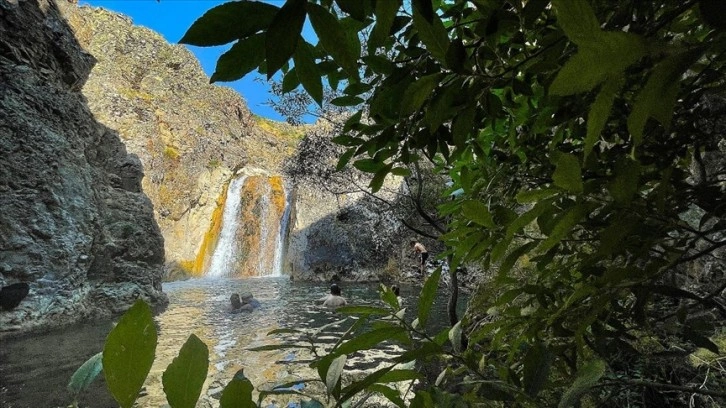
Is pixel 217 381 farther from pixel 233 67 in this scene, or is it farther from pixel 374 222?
pixel 374 222

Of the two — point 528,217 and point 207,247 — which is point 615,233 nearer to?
point 528,217

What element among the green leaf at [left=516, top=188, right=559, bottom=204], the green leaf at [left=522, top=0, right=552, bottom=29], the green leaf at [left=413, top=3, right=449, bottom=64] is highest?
the green leaf at [left=522, top=0, right=552, bottom=29]

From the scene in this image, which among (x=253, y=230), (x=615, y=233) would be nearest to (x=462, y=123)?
(x=615, y=233)

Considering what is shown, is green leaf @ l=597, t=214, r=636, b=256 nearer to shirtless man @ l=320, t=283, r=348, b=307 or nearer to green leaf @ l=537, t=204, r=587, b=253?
green leaf @ l=537, t=204, r=587, b=253

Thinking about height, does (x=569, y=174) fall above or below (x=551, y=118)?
below

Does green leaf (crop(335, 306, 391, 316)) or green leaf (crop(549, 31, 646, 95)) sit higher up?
green leaf (crop(549, 31, 646, 95))

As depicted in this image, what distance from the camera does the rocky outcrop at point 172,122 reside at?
2509cm

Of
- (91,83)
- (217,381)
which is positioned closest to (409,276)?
(217,381)

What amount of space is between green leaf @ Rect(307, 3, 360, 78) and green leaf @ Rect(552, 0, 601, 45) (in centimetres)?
18

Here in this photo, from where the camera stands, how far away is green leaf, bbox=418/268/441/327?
68cm

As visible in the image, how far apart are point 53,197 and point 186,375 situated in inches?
411

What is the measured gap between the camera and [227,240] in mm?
23281

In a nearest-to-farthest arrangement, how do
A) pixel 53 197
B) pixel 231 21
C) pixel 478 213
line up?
pixel 231 21 → pixel 478 213 → pixel 53 197

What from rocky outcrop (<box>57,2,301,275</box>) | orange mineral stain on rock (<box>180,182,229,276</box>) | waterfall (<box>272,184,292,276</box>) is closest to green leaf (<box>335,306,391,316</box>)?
waterfall (<box>272,184,292,276</box>)
